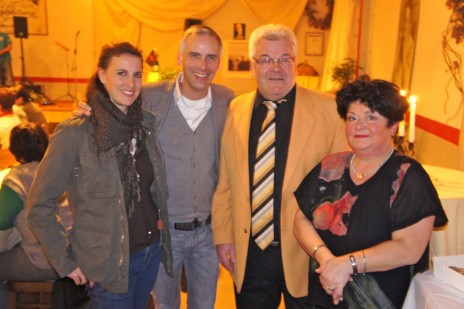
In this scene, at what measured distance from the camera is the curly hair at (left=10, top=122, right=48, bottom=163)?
251 centimetres

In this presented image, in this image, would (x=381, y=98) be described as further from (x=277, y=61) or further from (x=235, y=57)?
(x=235, y=57)

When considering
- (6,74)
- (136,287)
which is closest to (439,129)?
(136,287)

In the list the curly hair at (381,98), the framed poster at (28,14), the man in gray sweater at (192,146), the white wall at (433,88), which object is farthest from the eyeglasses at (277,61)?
the framed poster at (28,14)

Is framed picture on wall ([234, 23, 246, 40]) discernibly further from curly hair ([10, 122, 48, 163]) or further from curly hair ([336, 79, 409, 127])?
curly hair ([336, 79, 409, 127])

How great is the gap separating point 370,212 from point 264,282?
0.64 m

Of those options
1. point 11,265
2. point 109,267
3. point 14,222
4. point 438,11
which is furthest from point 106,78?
point 438,11

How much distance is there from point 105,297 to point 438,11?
12.3 feet

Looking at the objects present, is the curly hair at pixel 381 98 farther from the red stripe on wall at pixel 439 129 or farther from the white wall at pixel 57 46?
the white wall at pixel 57 46

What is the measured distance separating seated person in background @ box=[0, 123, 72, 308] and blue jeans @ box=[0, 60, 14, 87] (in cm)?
614

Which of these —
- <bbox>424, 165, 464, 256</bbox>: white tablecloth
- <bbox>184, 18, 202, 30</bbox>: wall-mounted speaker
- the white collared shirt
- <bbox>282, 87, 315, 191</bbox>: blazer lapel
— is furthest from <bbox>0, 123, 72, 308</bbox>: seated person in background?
<bbox>184, 18, 202, 30</bbox>: wall-mounted speaker

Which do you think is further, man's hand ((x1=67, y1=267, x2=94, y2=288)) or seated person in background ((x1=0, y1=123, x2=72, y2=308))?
seated person in background ((x1=0, y1=123, x2=72, y2=308))

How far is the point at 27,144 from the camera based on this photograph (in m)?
2.52

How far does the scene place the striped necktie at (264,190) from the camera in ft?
6.24

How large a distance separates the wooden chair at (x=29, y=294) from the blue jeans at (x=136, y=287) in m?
0.79
